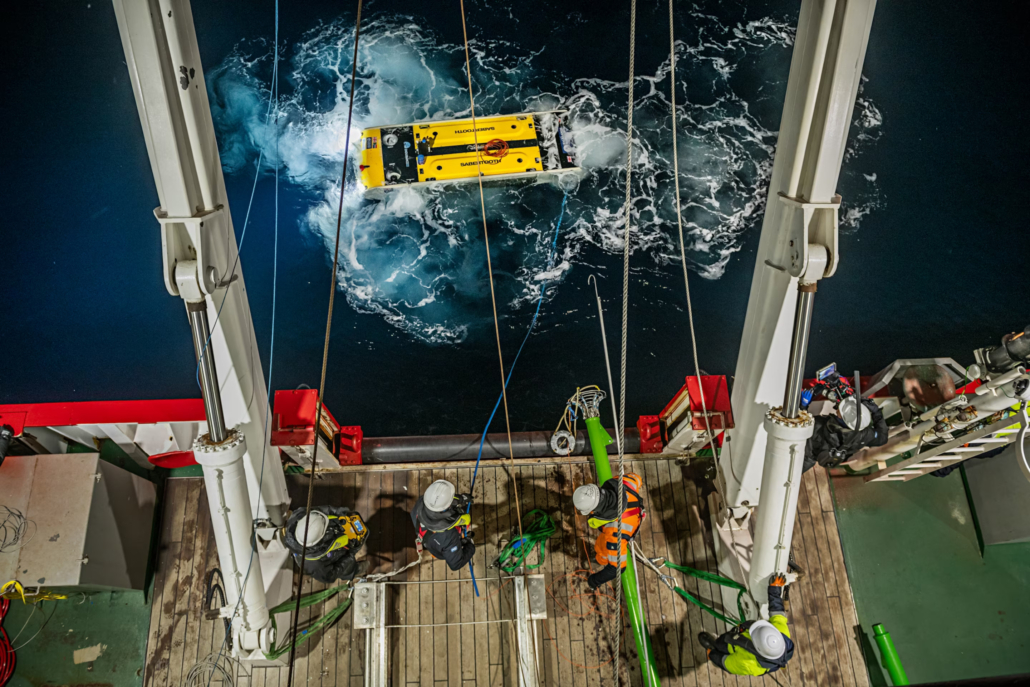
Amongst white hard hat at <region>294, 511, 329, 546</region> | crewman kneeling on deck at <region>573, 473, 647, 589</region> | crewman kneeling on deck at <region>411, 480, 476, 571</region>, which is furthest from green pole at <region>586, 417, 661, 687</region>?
white hard hat at <region>294, 511, 329, 546</region>

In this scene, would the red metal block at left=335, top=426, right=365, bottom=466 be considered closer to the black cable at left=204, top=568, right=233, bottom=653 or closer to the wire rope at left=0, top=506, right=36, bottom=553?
the black cable at left=204, top=568, right=233, bottom=653

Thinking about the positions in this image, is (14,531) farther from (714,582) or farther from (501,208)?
(501,208)

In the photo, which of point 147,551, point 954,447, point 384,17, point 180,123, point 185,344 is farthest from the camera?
point 384,17

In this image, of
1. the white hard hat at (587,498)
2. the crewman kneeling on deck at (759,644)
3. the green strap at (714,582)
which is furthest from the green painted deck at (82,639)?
the crewman kneeling on deck at (759,644)

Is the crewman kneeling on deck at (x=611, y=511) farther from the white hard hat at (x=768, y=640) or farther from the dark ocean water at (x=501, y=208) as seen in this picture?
the dark ocean water at (x=501, y=208)

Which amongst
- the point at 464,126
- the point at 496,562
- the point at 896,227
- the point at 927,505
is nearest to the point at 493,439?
the point at 496,562

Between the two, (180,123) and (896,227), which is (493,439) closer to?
(180,123)

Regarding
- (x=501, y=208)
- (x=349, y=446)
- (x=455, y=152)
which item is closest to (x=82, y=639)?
(x=349, y=446)
